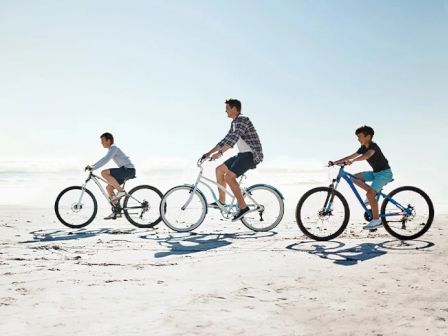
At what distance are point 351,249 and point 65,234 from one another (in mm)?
5947

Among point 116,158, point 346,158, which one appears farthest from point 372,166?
point 116,158

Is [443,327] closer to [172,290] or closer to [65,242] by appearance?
[172,290]

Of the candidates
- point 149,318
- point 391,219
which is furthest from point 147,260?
point 391,219

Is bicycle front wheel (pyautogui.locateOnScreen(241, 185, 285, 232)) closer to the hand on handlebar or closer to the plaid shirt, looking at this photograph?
the plaid shirt

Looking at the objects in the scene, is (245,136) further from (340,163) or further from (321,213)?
(321,213)

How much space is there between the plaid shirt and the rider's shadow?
227 cm

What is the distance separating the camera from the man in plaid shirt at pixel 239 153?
9414mm

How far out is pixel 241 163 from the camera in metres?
9.49

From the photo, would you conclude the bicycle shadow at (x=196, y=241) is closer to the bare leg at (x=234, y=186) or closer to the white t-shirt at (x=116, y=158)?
the bare leg at (x=234, y=186)

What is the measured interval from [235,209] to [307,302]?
535cm

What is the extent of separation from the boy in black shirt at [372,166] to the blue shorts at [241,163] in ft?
5.93

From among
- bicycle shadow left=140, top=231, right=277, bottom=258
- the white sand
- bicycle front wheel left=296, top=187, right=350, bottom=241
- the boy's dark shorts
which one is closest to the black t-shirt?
bicycle front wheel left=296, top=187, right=350, bottom=241

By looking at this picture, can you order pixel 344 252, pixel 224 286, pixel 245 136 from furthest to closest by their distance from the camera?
pixel 245 136, pixel 344 252, pixel 224 286

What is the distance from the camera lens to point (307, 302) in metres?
4.45
